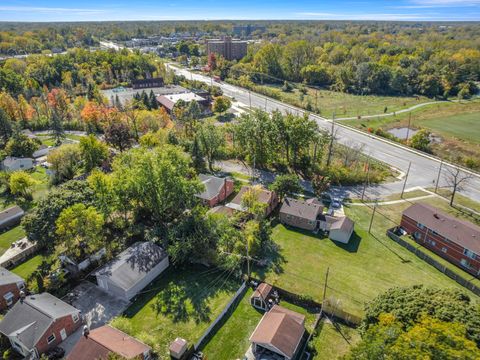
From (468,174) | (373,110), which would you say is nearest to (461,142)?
(468,174)

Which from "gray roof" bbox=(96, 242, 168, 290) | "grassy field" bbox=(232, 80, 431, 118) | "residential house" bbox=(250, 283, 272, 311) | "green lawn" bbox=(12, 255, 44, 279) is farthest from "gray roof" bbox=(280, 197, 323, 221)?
"grassy field" bbox=(232, 80, 431, 118)

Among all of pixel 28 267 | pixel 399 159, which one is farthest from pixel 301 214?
pixel 28 267

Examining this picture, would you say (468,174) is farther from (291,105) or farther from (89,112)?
(89,112)

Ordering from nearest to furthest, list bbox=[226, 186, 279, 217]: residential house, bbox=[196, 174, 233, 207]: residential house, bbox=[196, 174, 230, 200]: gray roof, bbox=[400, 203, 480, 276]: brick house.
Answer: bbox=[400, 203, 480, 276]: brick house
bbox=[226, 186, 279, 217]: residential house
bbox=[196, 174, 233, 207]: residential house
bbox=[196, 174, 230, 200]: gray roof

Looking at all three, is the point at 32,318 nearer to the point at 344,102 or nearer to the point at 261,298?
the point at 261,298

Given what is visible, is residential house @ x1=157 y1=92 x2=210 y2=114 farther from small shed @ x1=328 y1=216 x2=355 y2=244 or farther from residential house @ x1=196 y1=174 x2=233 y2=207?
small shed @ x1=328 y1=216 x2=355 y2=244

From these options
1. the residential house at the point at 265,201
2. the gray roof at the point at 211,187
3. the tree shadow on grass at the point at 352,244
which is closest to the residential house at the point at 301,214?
the residential house at the point at 265,201

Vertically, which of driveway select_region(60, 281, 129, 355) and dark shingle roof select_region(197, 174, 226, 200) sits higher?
dark shingle roof select_region(197, 174, 226, 200)
